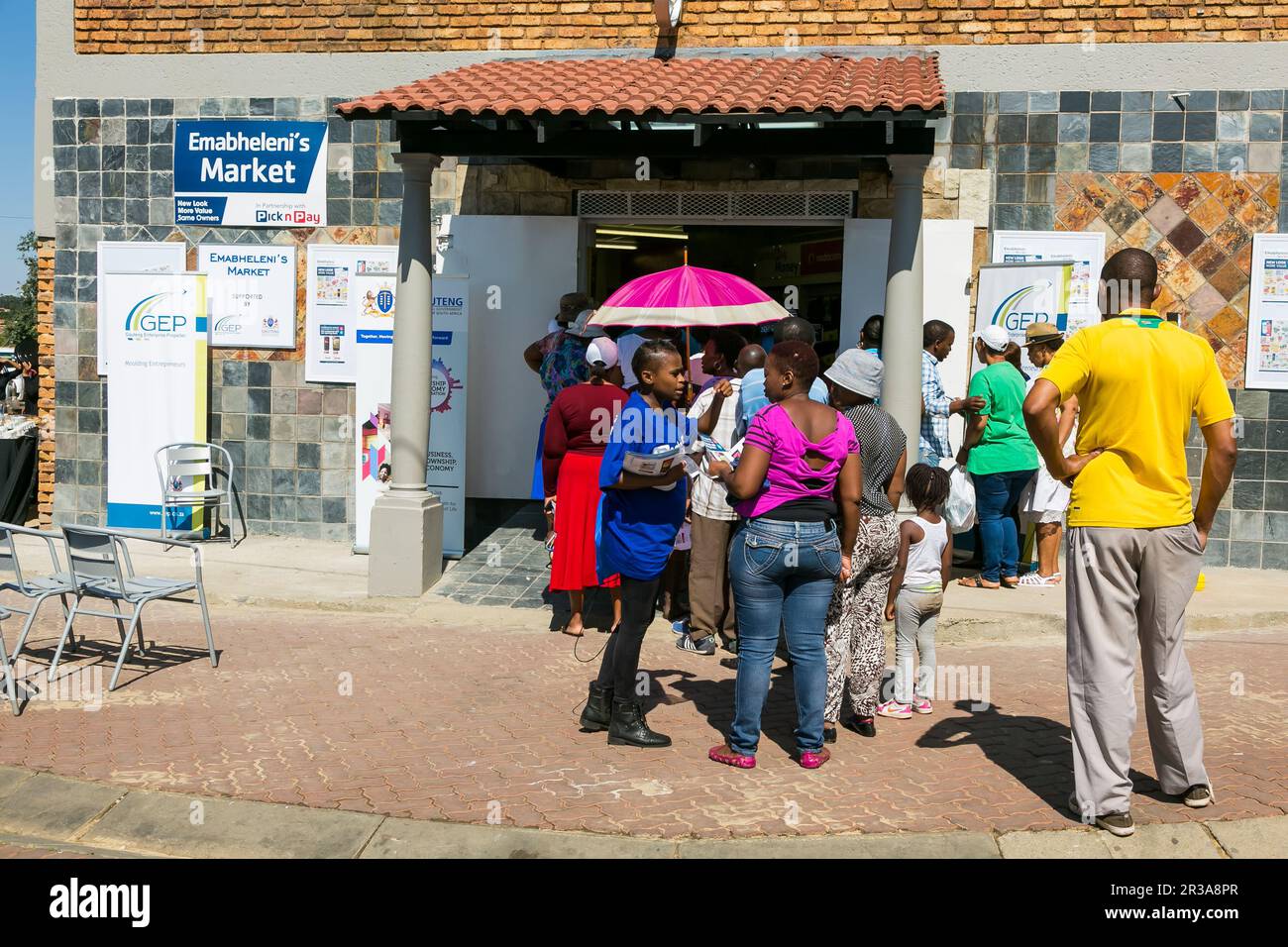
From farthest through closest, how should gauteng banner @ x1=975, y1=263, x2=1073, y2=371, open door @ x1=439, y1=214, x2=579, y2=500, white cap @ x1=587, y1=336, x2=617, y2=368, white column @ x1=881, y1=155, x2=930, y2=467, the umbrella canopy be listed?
open door @ x1=439, y1=214, x2=579, y2=500
gauteng banner @ x1=975, y1=263, x2=1073, y2=371
white column @ x1=881, y1=155, x2=930, y2=467
white cap @ x1=587, y1=336, x2=617, y2=368
the umbrella canopy

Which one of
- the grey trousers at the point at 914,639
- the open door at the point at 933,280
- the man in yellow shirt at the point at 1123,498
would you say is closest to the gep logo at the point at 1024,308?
the open door at the point at 933,280

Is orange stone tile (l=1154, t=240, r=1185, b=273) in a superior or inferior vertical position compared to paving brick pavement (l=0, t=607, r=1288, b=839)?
superior

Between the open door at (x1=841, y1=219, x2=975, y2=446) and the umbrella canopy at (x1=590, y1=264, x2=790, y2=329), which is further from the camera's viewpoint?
the open door at (x1=841, y1=219, x2=975, y2=446)

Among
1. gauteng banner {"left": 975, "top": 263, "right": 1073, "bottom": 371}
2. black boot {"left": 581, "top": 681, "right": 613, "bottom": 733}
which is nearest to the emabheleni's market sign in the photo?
gauteng banner {"left": 975, "top": 263, "right": 1073, "bottom": 371}

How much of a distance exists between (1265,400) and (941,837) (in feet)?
24.4

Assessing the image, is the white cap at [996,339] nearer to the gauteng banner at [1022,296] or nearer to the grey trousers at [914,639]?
the gauteng banner at [1022,296]

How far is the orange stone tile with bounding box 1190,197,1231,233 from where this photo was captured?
10.8 metres

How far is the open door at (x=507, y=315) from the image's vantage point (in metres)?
11.7

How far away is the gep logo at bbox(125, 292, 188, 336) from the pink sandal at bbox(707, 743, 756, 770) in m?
7.84

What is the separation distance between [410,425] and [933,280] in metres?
4.69

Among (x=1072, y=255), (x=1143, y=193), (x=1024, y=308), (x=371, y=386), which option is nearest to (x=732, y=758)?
(x=371, y=386)

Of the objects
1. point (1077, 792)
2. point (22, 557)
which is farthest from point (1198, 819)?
point (22, 557)

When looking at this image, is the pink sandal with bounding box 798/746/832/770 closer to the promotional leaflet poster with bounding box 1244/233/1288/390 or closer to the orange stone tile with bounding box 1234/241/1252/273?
the promotional leaflet poster with bounding box 1244/233/1288/390

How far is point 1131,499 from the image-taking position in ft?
16.6
